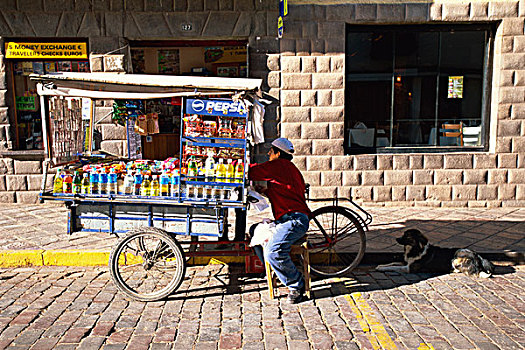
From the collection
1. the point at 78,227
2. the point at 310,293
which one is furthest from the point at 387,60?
the point at 78,227

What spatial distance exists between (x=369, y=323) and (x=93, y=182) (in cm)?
312

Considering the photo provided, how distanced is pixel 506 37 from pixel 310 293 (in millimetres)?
6948

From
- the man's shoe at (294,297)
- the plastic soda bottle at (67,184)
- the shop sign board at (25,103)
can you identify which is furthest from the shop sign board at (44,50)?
the man's shoe at (294,297)

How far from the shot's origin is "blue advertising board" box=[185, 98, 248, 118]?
4.75m

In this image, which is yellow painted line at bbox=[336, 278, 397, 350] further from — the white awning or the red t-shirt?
the white awning

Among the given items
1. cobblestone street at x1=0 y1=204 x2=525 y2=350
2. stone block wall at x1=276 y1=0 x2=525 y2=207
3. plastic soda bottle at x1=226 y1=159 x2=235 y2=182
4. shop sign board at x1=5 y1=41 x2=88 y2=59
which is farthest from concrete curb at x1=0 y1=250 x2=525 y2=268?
shop sign board at x1=5 y1=41 x2=88 y2=59

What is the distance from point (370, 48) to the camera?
9375mm

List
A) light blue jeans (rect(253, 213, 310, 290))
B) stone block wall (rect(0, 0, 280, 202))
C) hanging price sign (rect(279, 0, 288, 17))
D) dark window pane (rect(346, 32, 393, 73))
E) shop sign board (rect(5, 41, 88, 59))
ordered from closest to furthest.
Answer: light blue jeans (rect(253, 213, 310, 290)) < hanging price sign (rect(279, 0, 288, 17)) < stone block wall (rect(0, 0, 280, 202)) < shop sign board (rect(5, 41, 88, 59)) < dark window pane (rect(346, 32, 393, 73))

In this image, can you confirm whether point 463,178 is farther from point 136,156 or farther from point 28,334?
point 28,334

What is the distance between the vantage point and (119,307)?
475cm

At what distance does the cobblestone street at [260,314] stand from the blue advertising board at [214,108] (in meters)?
1.94

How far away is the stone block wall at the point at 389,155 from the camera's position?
906 cm

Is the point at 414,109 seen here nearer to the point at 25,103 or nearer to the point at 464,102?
the point at 464,102

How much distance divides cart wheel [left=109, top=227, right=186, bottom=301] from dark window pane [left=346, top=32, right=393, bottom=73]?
228 inches
